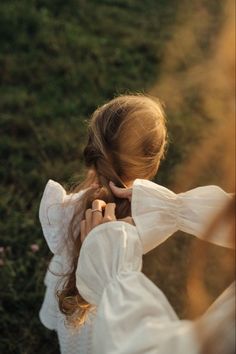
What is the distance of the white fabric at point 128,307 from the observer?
1259 millimetres

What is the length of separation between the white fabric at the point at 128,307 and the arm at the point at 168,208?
119 millimetres

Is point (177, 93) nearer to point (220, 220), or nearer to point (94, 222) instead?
point (94, 222)

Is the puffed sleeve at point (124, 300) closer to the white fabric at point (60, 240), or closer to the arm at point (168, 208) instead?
the arm at point (168, 208)

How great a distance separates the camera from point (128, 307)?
135cm

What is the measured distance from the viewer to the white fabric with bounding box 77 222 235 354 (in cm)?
126

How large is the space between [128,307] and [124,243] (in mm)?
212

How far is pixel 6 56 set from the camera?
14.4 feet

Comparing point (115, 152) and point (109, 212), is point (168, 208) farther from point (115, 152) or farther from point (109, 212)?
point (115, 152)

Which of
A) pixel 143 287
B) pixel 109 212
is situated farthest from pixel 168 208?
pixel 143 287

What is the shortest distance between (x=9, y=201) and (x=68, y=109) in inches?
36.9

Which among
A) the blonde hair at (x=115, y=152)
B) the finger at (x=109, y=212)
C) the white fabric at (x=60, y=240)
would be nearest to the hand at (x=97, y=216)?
the finger at (x=109, y=212)

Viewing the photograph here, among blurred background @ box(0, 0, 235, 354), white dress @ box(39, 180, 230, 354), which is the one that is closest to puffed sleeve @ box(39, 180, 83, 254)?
white dress @ box(39, 180, 230, 354)

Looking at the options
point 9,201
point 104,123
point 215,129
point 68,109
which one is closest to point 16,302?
point 9,201

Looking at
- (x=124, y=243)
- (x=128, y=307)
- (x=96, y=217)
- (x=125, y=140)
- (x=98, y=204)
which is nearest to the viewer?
(x=128, y=307)
